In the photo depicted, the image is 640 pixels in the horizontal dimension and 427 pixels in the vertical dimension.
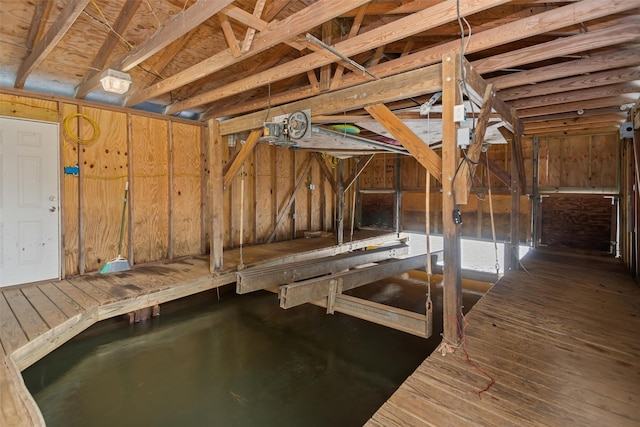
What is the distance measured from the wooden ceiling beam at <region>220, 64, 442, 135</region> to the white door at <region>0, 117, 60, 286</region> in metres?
2.83

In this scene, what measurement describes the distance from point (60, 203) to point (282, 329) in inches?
134

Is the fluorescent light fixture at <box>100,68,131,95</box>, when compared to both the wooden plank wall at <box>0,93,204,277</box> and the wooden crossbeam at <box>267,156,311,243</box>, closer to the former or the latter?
the wooden plank wall at <box>0,93,204,277</box>

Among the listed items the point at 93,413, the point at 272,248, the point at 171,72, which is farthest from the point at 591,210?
the point at 93,413

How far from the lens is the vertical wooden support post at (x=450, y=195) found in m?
2.26

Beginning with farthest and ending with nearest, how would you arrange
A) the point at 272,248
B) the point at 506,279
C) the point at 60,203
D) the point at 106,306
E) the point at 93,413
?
the point at 272,248 < the point at 506,279 < the point at 60,203 < the point at 106,306 < the point at 93,413

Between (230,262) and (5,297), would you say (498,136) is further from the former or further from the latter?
(5,297)

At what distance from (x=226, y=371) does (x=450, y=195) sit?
2.88m

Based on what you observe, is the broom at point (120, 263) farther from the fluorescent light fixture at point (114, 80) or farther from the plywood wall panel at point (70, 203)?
the fluorescent light fixture at point (114, 80)

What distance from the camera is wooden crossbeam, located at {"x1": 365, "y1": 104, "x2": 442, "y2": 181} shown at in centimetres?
243

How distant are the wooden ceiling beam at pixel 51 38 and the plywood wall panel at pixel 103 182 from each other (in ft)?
2.61

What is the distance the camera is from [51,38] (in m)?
2.79

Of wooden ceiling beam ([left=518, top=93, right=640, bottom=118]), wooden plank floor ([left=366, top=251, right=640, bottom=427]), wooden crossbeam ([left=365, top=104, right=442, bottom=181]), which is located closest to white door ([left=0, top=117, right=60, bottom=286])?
wooden crossbeam ([left=365, top=104, right=442, bottom=181])

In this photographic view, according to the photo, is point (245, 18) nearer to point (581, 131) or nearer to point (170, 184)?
point (170, 184)

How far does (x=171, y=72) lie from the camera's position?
4355 mm
